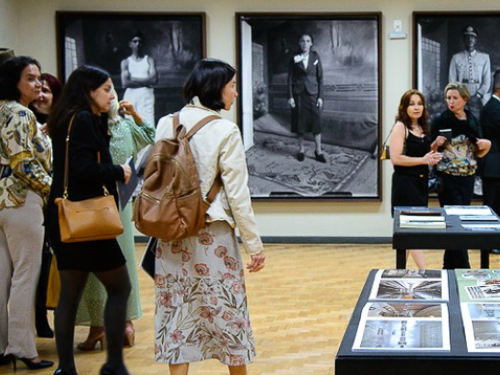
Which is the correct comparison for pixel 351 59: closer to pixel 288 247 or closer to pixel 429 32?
pixel 429 32

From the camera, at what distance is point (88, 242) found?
3.99 m

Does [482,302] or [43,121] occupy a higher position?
[43,121]

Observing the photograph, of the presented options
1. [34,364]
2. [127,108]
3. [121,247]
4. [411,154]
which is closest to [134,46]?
[411,154]

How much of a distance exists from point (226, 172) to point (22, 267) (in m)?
1.77

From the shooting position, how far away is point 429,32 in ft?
33.2

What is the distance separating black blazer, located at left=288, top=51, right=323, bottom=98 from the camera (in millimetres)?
10289

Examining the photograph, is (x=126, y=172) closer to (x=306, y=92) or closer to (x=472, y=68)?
(x=306, y=92)

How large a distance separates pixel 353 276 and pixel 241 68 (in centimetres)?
337

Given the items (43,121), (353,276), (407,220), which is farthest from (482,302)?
(353,276)

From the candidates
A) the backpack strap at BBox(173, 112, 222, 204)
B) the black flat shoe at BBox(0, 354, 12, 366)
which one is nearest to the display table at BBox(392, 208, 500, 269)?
the backpack strap at BBox(173, 112, 222, 204)

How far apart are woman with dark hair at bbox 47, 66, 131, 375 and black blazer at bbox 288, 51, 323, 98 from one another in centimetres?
635

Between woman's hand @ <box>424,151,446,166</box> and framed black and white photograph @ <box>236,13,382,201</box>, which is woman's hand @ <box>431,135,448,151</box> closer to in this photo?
woman's hand @ <box>424,151,446,166</box>

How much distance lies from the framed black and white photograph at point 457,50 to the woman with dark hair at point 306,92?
120 centimetres

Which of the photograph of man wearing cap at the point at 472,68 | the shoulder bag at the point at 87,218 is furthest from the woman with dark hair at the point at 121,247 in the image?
the photograph of man wearing cap at the point at 472,68
